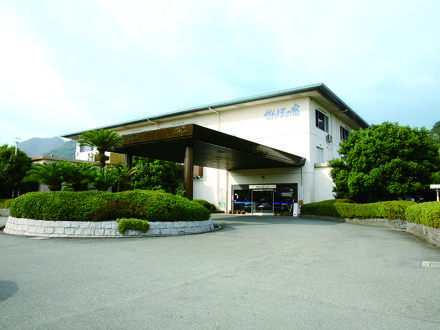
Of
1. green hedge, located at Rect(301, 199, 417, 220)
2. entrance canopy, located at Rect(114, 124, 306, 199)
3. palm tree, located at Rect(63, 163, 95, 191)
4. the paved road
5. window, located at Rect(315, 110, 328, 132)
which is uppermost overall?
window, located at Rect(315, 110, 328, 132)

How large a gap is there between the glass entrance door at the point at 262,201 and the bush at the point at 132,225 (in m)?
18.2

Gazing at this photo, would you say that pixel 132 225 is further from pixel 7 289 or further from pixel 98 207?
pixel 7 289

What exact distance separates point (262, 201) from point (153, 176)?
10.3 m

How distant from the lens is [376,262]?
23.5ft

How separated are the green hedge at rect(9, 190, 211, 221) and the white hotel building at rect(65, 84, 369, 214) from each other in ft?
27.5

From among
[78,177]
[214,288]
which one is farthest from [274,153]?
[214,288]

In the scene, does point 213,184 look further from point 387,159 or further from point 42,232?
point 42,232

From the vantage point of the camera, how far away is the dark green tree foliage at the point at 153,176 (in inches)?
1150

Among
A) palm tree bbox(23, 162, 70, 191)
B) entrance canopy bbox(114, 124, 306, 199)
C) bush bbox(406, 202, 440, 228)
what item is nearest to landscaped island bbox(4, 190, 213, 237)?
palm tree bbox(23, 162, 70, 191)

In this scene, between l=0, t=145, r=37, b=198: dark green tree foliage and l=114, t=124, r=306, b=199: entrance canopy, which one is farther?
l=0, t=145, r=37, b=198: dark green tree foliage

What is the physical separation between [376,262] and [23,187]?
81.4 feet

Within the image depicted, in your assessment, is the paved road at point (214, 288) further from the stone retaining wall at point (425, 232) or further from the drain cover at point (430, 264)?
the stone retaining wall at point (425, 232)

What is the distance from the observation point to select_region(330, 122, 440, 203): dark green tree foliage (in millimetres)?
18203

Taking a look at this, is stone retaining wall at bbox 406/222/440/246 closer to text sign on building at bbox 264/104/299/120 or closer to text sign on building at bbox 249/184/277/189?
text sign on building at bbox 249/184/277/189
